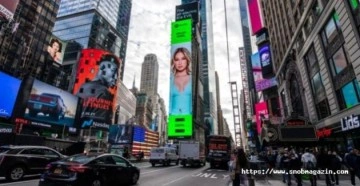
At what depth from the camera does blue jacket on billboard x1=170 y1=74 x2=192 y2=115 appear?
12256cm

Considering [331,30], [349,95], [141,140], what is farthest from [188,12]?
[349,95]

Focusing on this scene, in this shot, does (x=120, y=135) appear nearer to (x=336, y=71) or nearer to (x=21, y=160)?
(x=336, y=71)

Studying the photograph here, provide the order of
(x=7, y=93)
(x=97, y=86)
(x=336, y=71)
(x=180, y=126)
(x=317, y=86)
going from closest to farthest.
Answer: (x=336, y=71), (x=317, y=86), (x=7, y=93), (x=97, y=86), (x=180, y=126)

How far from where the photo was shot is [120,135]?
11125 cm

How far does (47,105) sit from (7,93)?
10.3 metres

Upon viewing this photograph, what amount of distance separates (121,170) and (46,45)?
252ft

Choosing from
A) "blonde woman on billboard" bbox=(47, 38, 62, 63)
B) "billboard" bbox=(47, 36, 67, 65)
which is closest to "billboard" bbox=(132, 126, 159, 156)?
"billboard" bbox=(47, 36, 67, 65)

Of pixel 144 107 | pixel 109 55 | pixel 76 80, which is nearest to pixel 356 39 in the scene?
pixel 109 55

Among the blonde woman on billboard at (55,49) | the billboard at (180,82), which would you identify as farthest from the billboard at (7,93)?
the billboard at (180,82)

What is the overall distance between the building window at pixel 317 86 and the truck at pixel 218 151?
1219 centimetres

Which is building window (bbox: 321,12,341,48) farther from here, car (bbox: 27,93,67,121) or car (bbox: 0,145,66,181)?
car (bbox: 27,93,67,121)

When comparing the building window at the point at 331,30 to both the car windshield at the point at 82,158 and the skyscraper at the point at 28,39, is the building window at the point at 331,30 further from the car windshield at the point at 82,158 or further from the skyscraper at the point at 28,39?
the skyscraper at the point at 28,39

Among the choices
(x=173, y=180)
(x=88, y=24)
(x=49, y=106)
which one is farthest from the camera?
(x=88, y=24)

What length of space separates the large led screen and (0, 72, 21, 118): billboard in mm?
4732
